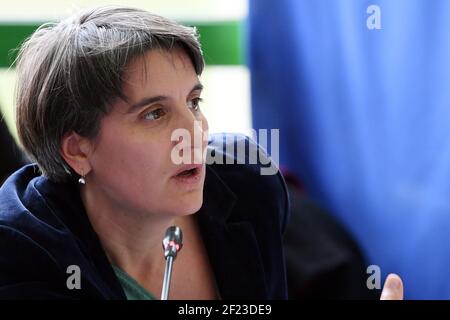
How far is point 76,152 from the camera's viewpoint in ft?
3.40

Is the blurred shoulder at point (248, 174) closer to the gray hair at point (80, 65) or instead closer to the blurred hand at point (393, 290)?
the gray hair at point (80, 65)

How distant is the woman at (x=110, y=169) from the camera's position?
96cm

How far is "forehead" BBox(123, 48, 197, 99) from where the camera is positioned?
961 mm

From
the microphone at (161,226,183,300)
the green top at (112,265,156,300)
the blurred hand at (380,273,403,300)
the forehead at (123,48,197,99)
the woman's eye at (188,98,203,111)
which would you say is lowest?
the green top at (112,265,156,300)

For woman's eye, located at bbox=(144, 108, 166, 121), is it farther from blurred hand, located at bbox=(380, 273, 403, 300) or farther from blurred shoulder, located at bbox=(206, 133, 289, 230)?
blurred hand, located at bbox=(380, 273, 403, 300)

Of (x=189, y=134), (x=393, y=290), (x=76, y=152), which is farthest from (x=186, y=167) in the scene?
(x=393, y=290)

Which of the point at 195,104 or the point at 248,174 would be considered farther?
the point at 248,174

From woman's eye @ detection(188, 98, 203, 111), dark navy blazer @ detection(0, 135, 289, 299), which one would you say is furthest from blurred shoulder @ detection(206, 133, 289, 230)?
woman's eye @ detection(188, 98, 203, 111)

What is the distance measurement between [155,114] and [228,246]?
253mm

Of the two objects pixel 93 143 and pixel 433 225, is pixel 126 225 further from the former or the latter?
pixel 433 225

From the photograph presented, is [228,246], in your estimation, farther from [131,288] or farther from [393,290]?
[393,290]

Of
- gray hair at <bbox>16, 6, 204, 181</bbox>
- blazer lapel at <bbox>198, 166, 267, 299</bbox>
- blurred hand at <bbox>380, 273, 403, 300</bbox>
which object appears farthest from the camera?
blazer lapel at <bbox>198, 166, 267, 299</bbox>

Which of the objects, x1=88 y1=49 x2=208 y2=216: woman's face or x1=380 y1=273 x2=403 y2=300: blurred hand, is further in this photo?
x1=88 y1=49 x2=208 y2=216: woman's face
